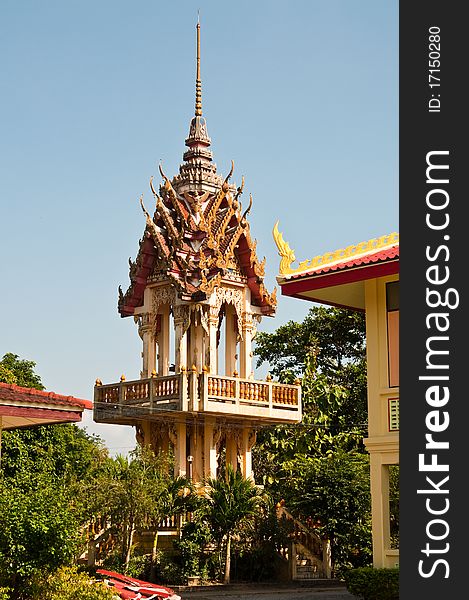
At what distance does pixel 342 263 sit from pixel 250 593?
7945mm

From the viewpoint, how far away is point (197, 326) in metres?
27.2

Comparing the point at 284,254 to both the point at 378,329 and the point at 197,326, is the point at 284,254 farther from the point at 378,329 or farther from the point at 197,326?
the point at 197,326

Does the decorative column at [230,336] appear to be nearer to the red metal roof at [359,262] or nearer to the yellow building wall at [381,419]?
the red metal roof at [359,262]

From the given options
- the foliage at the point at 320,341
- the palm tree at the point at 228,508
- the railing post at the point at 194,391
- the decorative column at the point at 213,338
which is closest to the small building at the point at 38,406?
the palm tree at the point at 228,508

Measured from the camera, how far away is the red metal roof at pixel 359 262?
17234 mm

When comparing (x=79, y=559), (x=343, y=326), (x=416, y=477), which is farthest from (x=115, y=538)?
(x=416, y=477)

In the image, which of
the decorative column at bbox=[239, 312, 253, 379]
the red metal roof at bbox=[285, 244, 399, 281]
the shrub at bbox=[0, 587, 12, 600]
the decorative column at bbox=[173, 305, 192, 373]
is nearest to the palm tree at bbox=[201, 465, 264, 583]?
the decorative column at bbox=[173, 305, 192, 373]

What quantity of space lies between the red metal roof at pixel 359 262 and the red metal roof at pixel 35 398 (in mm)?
5084

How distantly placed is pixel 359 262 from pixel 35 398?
6034 mm

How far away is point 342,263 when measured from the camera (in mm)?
18078

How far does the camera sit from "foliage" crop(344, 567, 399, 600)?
55.1ft

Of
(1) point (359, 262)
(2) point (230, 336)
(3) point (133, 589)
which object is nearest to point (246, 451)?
(2) point (230, 336)

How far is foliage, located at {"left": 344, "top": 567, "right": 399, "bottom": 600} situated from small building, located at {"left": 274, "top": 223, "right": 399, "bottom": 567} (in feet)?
1.50

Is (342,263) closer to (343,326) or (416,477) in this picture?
(416,477)
